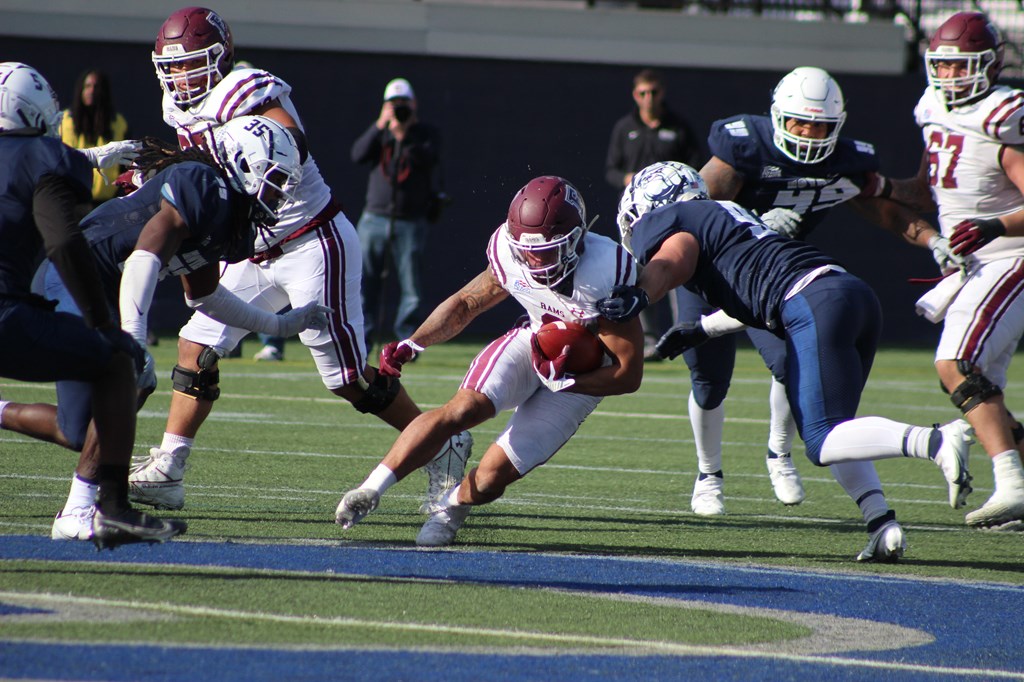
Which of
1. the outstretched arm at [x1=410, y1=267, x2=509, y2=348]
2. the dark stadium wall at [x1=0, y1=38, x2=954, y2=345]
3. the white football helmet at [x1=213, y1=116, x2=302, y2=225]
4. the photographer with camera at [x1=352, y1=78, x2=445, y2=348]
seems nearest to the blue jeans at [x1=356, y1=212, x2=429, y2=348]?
the photographer with camera at [x1=352, y1=78, x2=445, y2=348]

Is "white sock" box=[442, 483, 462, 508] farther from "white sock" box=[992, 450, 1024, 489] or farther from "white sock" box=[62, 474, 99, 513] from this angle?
"white sock" box=[992, 450, 1024, 489]

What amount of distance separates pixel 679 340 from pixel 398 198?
7284 mm

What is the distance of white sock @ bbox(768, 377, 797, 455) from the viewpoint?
6672 millimetres

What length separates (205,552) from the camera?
4816mm

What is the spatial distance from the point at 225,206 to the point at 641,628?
1.90 meters

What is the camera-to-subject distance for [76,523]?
4.75 m

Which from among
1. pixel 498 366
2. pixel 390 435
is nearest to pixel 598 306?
pixel 498 366

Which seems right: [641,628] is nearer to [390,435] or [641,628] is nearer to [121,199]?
[121,199]

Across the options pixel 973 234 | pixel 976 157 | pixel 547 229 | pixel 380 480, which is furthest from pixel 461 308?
pixel 976 157

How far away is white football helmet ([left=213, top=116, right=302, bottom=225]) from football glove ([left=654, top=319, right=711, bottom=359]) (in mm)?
1505

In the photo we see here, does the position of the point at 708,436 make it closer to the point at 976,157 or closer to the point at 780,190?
the point at 780,190

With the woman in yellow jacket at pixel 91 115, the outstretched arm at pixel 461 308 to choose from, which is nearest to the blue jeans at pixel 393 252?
the woman in yellow jacket at pixel 91 115

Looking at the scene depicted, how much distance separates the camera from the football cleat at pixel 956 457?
458 centimetres

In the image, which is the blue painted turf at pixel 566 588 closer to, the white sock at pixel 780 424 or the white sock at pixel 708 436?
the white sock at pixel 708 436
